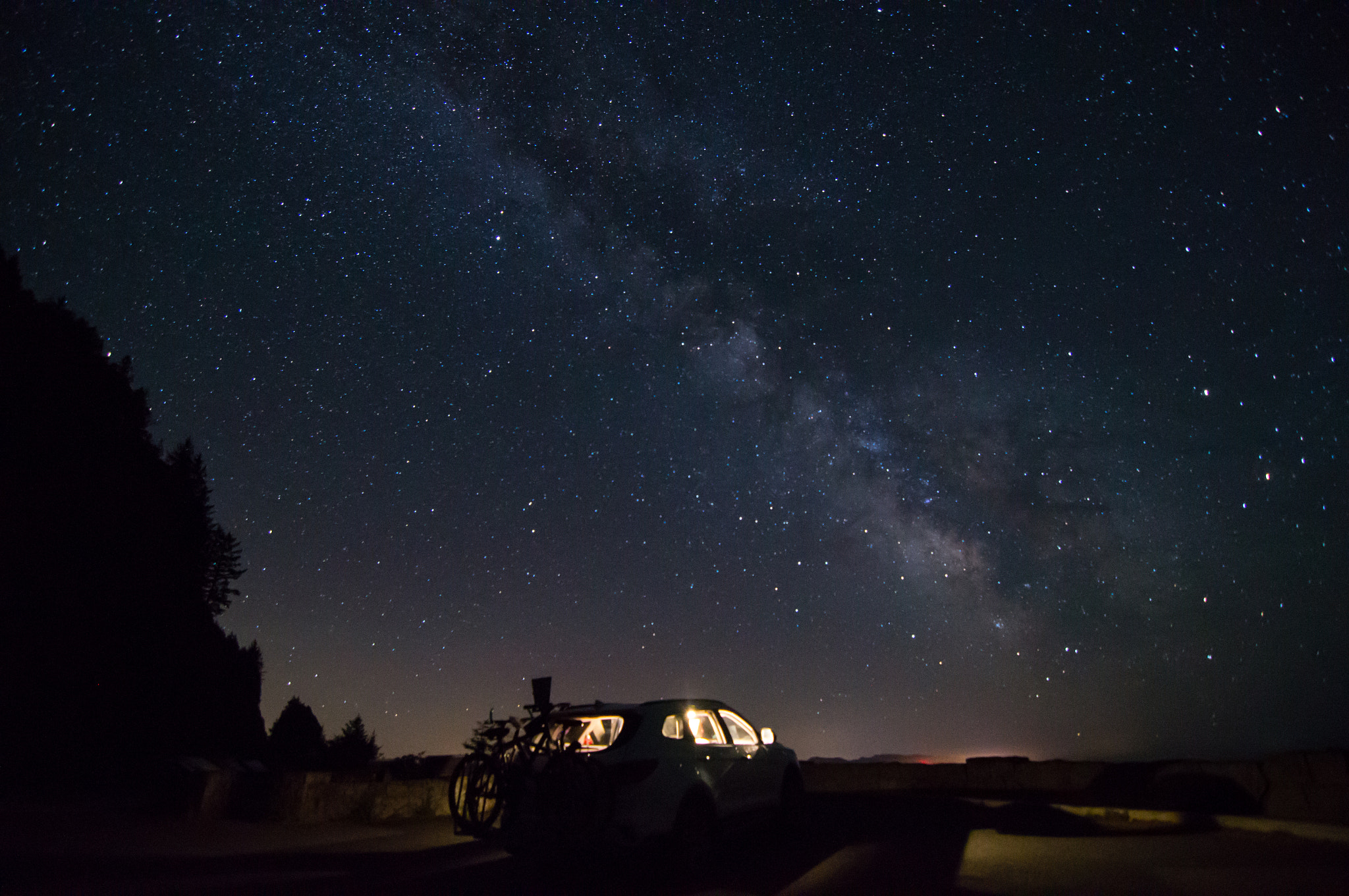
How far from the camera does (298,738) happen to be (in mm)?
35625

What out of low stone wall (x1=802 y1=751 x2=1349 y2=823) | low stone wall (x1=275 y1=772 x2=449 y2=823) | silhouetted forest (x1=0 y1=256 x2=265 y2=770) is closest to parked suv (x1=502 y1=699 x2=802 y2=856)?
low stone wall (x1=275 y1=772 x2=449 y2=823)

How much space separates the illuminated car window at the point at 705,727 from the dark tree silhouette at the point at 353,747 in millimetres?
32300

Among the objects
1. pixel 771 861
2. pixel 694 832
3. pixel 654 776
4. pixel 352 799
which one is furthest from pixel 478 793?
pixel 352 799

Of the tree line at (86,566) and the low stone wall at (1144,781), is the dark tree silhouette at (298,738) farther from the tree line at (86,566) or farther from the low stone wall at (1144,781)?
the low stone wall at (1144,781)

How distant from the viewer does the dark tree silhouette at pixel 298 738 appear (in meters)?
32.3

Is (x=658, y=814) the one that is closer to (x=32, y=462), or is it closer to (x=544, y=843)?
(x=544, y=843)

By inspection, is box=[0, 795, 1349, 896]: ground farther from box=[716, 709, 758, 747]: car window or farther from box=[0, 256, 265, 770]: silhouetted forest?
box=[0, 256, 265, 770]: silhouetted forest

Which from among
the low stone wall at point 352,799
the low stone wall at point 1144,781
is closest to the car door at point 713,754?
the low stone wall at point 352,799

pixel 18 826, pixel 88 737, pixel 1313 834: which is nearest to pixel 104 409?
pixel 88 737

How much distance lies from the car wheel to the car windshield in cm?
91

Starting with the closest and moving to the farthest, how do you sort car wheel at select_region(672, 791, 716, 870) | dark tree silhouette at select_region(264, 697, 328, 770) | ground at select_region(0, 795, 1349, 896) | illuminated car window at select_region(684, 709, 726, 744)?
ground at select_region(0, 795, 1349, 896), car wheel at select_region(672, 791, 716, 870), illuminated car window at select_region(684, 709, 726, 744), dark tree silhouette at select_region(264, 697, 328, 770)

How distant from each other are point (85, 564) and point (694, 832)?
19674 mm

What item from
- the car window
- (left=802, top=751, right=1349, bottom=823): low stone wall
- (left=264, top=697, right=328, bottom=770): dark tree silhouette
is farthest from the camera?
(left=264, top=697, right=328, bottom=770): dark tree silhouette

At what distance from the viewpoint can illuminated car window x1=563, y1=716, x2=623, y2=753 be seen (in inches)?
278
